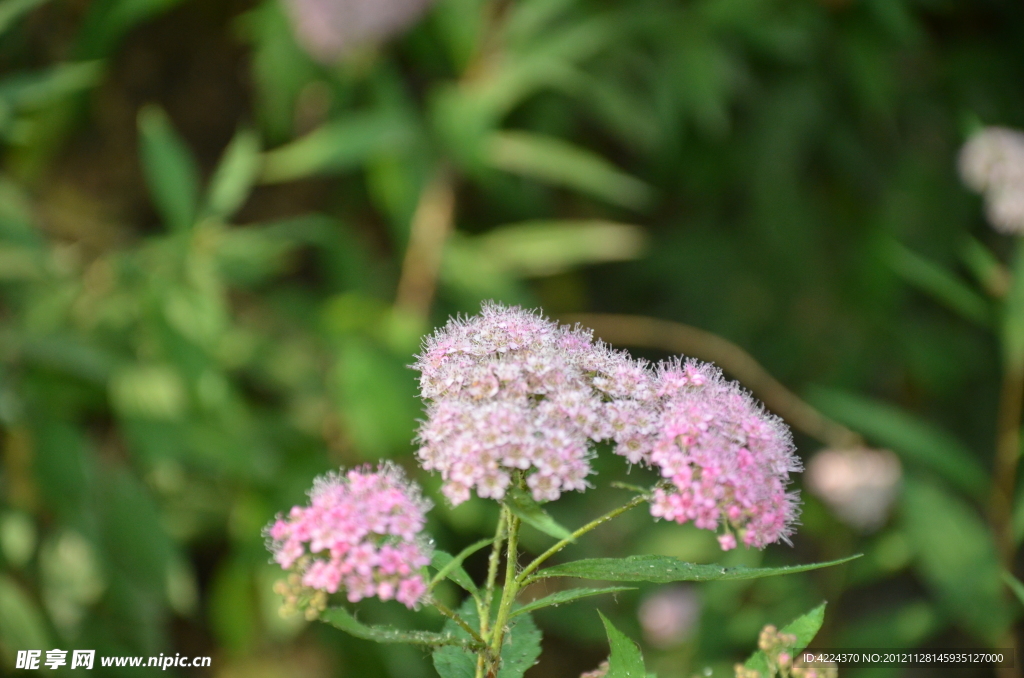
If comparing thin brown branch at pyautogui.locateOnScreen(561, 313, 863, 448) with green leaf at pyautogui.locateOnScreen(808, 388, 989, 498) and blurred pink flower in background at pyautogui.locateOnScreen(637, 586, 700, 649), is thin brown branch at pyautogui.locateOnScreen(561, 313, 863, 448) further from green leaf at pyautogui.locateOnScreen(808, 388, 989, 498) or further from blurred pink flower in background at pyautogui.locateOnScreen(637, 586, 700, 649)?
blurred pink flower in background at pyautogui.locateOnScreen(637, 586, 700, 649)

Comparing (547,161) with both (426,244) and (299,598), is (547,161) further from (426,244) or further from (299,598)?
(299,598)

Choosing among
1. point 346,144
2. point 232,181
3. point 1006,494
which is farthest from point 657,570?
point 346,144

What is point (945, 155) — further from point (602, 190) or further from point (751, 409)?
point (751, 409)

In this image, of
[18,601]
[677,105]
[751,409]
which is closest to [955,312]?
[677,105]

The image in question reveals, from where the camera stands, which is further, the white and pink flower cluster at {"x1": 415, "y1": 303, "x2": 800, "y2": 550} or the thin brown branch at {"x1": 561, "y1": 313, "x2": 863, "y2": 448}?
the thin brown branch at {"x1": 561, "y1": 313, "x2": 863, "y2": 448}

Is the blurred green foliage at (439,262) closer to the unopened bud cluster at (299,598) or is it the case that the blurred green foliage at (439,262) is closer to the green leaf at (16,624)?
the green leaf at (16,624)

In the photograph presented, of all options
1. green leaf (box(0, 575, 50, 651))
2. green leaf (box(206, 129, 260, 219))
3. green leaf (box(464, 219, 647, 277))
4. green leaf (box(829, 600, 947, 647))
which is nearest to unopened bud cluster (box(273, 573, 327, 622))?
green leaf (box(0, 575, 50, 651))
